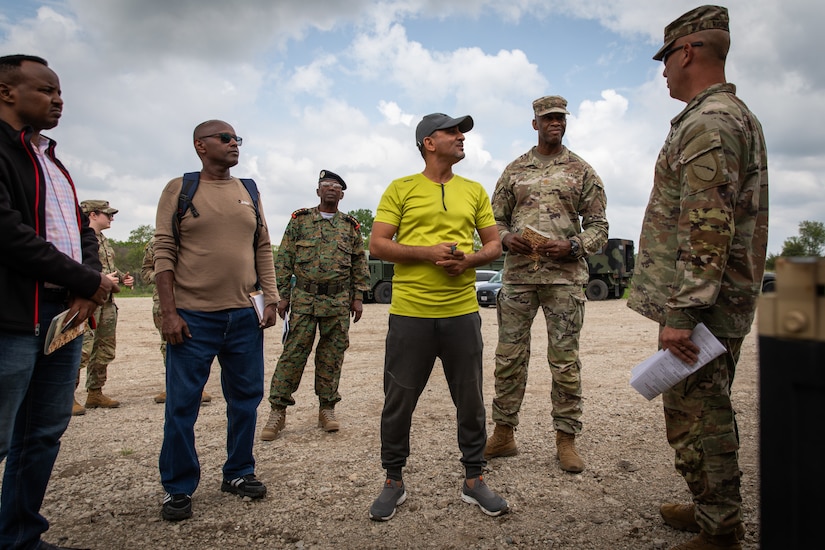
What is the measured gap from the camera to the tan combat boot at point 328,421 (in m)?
4.47

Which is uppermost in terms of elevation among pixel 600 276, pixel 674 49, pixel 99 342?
pixel 600 276

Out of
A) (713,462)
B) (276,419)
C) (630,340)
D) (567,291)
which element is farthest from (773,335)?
(630,340)

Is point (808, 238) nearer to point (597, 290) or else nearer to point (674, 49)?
point (597, 290)

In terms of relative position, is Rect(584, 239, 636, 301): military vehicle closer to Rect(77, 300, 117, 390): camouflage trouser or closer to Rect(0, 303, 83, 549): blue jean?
Rect(77, 300, 117, 390): camouflage trouser

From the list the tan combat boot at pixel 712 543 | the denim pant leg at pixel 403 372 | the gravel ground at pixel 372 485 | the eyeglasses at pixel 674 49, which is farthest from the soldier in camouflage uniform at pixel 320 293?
the eyeglasses at pixel 674 49

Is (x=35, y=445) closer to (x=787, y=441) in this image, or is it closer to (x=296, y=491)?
(x=296, y=491)

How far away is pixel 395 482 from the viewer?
298 cm

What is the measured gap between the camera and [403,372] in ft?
9.53

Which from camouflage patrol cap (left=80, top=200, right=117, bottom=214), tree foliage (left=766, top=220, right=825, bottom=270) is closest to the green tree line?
tree foliage (left=766, top=220, right=825, bottom=270)

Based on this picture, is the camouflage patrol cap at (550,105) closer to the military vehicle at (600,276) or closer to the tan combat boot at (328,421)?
the tan combat boot at (328,421)

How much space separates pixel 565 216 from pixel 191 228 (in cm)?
245

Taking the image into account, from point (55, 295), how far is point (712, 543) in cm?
299

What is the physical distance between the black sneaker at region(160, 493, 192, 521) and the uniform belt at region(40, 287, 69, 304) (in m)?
1.22

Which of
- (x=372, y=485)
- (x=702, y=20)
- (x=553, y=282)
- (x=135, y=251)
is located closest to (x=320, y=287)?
(x=372, y=485)
